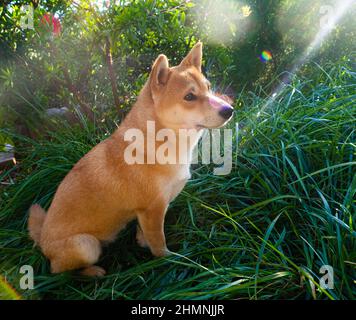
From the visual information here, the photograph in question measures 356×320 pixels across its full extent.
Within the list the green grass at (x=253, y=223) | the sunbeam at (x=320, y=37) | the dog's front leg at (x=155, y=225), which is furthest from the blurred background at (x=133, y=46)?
the dog's front leg at (x=155, y=225)

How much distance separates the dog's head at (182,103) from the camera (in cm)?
252

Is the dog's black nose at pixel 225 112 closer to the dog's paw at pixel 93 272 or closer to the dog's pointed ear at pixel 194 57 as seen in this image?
the dog's pointed ear at pixel 194 57

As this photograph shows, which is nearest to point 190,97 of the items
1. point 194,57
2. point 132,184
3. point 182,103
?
point 182,103

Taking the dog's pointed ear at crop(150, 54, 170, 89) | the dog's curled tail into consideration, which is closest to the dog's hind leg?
the dog's curled tail

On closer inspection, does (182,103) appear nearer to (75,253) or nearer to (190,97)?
(190,97)

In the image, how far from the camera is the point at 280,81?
430 cm

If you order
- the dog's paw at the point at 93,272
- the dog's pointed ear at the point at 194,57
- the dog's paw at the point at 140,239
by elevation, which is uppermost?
the dog's pointed ear at the point at 194,57

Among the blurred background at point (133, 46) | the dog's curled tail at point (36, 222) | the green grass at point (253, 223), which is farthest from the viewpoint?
the blurred background at point (133, 46)

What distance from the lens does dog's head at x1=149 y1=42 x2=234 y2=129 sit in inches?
99.3

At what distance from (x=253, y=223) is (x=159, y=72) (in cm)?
133

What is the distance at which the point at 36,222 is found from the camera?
2.91 metres

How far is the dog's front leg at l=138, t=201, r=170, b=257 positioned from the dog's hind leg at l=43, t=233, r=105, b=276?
0.40 metres

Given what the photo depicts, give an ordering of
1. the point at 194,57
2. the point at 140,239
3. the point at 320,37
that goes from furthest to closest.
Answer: the point at 320,37, the point at 140,239, the point at 194,57
